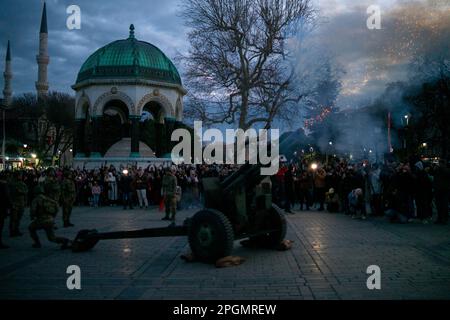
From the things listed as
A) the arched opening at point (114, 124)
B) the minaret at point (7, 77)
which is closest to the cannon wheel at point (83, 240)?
the arched opening at point (114, 124)

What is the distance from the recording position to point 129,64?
29.8 m

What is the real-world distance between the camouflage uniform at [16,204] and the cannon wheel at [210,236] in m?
6.15

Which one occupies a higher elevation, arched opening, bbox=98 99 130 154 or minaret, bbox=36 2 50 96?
minaret, bbox=36 2 50 96

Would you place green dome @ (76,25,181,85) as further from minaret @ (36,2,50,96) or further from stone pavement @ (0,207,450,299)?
minaret @ (36,2,50,96)

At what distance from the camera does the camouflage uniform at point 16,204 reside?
11.5 meters

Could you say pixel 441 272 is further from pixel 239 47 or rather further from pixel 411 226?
pixel 239 47

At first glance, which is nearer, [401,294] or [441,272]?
[401,294]

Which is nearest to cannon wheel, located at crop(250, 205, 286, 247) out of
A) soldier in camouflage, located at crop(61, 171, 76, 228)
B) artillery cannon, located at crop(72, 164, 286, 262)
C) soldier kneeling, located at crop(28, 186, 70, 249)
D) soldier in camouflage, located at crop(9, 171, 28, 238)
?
artillery cannon, located at crop(72, 164, 286, 262)

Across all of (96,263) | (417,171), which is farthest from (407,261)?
(417,171)

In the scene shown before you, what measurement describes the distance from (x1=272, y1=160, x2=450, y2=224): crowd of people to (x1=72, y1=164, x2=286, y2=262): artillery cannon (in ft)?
20.7

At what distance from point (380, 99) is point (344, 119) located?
10.1 feet

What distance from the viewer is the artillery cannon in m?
7.58
